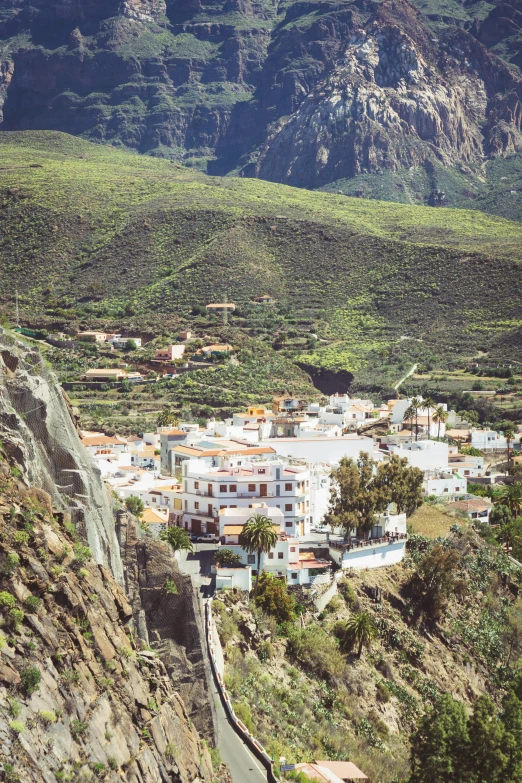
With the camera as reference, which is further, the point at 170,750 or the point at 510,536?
the point at 510,536

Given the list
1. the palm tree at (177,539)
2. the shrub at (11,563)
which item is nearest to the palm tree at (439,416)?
the palm tree at (177,539)

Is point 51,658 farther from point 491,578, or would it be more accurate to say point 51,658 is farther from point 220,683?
point 491,578

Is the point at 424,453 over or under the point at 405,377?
over

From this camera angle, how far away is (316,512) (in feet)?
168

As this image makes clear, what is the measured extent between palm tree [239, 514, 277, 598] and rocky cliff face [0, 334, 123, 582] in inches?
696

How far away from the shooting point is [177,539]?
40125mm

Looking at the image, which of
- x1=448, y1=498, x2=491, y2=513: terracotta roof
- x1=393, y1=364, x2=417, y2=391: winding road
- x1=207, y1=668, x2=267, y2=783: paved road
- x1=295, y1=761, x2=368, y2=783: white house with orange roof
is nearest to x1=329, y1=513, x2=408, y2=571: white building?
x1=448, y1=498, x2=491, y2=513: terracotta roof

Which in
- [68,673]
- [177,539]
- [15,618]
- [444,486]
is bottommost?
[444,486]

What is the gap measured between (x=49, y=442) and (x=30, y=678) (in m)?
5.86

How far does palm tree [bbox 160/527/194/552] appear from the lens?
39.6m

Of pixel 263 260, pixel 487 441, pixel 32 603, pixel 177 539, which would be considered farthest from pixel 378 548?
pixel 263 260

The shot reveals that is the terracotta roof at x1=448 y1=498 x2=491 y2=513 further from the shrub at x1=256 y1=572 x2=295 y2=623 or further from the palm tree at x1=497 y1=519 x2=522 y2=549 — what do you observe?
the shrub at x1=256 y1=572 x2=295 y2=623

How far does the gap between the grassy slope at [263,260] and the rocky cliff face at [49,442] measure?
85.2 meters

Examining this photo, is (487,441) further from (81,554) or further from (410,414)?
(81,554)
